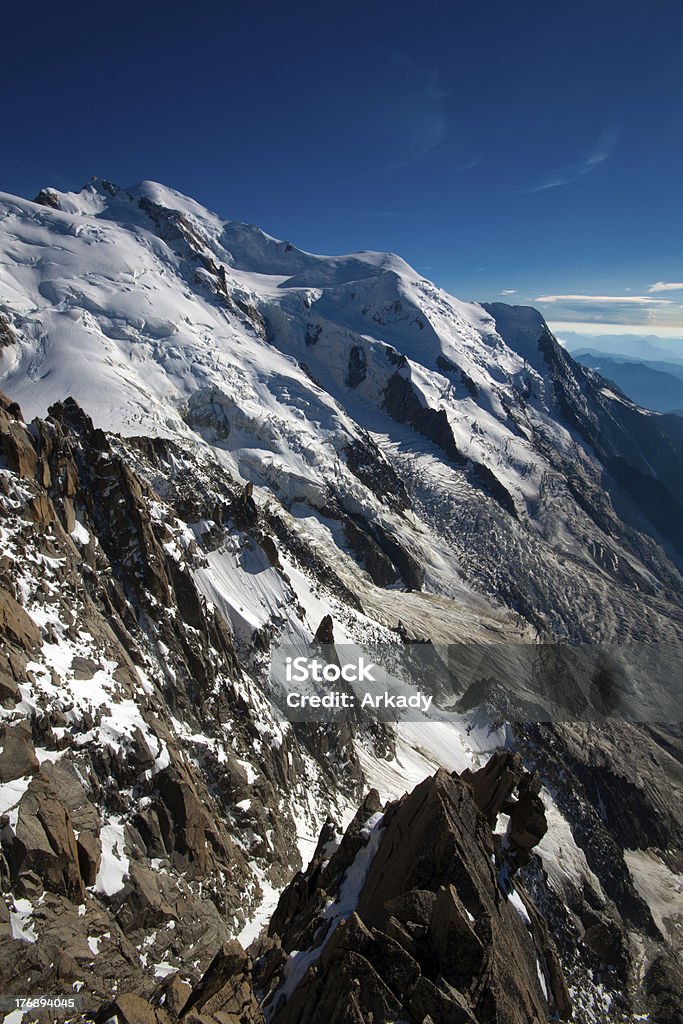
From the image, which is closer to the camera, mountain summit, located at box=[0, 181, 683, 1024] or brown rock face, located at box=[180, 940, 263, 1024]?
brown rock face, located at box=[180, 940, 263, 1024]

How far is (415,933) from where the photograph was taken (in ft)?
55.3

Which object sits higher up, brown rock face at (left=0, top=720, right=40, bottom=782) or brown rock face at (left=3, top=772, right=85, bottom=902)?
brown rock face at (left=0, top=720, right=40, bottom=782)

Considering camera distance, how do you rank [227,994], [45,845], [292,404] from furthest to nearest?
[292,404]
[45,845]
[227,994]

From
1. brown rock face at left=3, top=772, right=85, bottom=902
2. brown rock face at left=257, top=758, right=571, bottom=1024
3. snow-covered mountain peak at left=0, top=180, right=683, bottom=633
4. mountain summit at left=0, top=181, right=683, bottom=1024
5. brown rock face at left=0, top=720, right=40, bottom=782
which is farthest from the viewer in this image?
snow-covered mountain peak at left=0, top=180, right=683, bottom=633

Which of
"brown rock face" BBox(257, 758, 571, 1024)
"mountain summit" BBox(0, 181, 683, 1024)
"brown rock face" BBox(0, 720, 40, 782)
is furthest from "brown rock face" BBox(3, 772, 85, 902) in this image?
"brown rock face" BBox(257, 758, 571, 1024)

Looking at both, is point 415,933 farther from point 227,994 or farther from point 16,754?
point 16,754

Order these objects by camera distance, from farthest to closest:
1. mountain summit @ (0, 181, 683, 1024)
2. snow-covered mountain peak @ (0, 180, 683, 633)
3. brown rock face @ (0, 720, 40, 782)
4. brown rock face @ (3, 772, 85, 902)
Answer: snow-covered mountain peak @ (0, 180, 683, 633) → brown rock face @ (0, 720, 40, 782) → brown rock face @ (3, 772, 85, 902) → mountain summit @ (0, 181, 683, 1024)

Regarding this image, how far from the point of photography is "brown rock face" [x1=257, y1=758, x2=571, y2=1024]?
1500 cm

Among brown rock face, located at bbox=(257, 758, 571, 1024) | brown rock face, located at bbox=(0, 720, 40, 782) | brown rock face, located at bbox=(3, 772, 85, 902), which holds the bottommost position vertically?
brown rock face, located at bbox=(257, 758, 571, 1024)

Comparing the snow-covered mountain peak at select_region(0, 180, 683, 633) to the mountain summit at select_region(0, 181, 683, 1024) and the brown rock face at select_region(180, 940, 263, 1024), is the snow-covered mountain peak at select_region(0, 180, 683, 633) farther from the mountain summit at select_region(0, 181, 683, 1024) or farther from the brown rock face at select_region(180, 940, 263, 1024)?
the brown rock face at select_region(180, 940, 263, 1024)

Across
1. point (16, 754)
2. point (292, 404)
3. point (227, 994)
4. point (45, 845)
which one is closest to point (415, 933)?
point (227, 994)

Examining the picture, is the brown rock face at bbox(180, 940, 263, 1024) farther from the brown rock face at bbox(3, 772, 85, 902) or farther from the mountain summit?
the brown rock face at bbox(3, 772, 85, 902)

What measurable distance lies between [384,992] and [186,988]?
6.94 m

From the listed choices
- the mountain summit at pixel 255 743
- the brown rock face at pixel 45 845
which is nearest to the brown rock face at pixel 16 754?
the mountain summit at pixel 255 743
